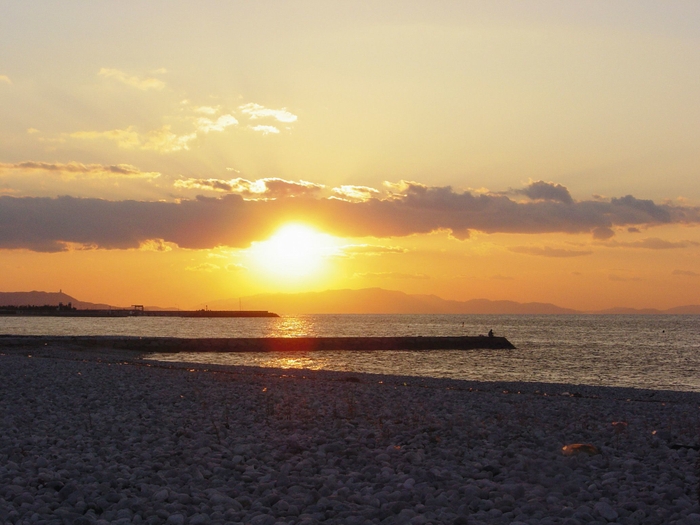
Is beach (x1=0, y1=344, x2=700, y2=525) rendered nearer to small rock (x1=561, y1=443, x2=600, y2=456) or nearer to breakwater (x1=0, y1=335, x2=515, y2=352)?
small rock (x1=561, y1=443, x2=600, y2=456)

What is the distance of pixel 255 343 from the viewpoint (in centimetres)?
7294

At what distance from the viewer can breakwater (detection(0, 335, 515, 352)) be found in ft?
196

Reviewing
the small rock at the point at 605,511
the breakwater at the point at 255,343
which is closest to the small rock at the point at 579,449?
the small rock at the point at 605,511

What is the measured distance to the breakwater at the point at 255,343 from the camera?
5962 centimetres

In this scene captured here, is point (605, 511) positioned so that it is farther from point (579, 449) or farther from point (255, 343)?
point (255, 343)

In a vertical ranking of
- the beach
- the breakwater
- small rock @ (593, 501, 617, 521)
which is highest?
small rock @ (593, 501, 617, 521)

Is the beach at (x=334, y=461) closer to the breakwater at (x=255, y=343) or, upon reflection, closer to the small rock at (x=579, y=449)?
the small rock at (x=579, y=449)

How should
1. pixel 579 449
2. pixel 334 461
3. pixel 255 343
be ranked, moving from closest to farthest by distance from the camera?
pixel 334 461
pixel 579 449
pixel 255 343

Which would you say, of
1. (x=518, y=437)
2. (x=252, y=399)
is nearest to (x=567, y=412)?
(x=518, y=437)

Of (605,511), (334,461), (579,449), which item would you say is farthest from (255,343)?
(605,511)

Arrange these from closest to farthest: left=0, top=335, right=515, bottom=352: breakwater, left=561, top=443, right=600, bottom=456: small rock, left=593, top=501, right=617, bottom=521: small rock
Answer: left=593, top=501, right=617, bottom=521: small rock < left=561, top=443, right=600, bottom=456: small rock < left=0, top=335, right=515, bottom=352: breakwater

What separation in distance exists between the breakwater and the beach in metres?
44.8

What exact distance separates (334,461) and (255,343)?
6390 centimetres

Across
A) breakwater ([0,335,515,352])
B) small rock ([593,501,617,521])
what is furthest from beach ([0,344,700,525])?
breakwater ([0,335,515,352])
